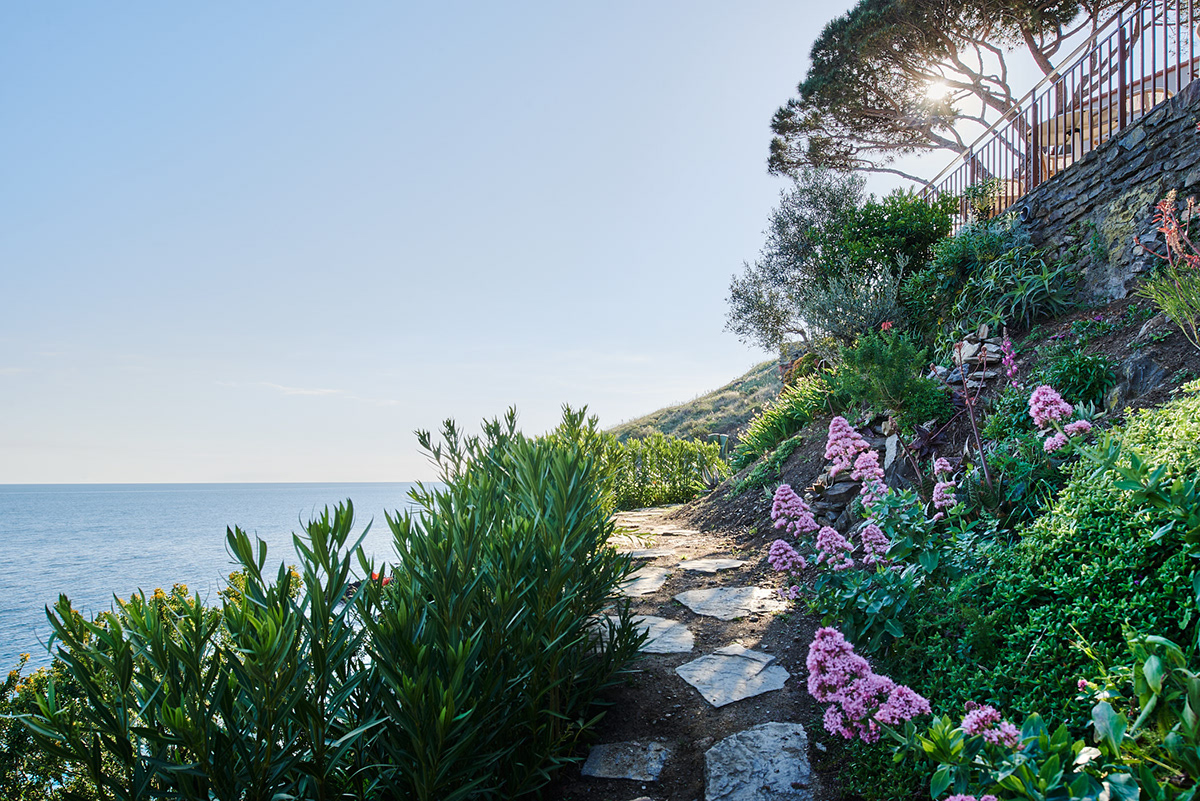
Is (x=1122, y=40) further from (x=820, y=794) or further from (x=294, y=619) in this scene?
(x=294, y=619)

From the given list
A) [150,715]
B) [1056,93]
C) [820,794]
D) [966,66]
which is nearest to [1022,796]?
[820,794]

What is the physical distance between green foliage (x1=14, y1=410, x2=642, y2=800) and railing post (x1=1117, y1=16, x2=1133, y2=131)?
27.7ft

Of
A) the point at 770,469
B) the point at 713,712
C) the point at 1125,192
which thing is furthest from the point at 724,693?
the point at 1125,192

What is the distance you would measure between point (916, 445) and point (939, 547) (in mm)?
2312

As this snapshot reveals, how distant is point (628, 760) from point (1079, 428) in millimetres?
2625

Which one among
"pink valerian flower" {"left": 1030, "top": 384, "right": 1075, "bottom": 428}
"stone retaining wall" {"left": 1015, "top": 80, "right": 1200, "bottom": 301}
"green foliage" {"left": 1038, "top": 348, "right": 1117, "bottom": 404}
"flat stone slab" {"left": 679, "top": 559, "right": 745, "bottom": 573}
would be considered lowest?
"flat stone slab" {"left": 679, "top": 559, "right": 745, "bottom": 573}

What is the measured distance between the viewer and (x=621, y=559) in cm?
295

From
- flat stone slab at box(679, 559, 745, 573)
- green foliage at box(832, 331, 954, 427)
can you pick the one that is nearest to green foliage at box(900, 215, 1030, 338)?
green foliage at box(832, 331, 954, 427)

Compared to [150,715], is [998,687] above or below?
below

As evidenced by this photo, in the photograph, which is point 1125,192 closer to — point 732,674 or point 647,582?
point 647,582

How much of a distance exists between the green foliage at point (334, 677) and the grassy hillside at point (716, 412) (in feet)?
53.8

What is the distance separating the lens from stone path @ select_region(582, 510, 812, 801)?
6.63 feet

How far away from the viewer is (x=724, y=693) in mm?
2578

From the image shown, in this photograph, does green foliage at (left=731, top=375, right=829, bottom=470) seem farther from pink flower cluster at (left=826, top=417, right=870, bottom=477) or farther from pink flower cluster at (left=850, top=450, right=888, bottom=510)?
pink flower cluster at (left=850, top=450, right=888, bottom=510)
